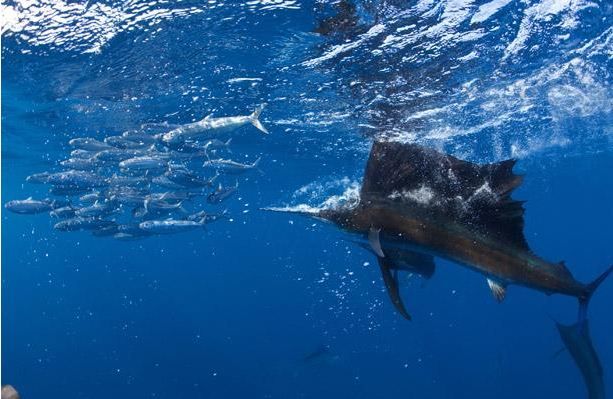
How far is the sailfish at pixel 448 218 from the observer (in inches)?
121

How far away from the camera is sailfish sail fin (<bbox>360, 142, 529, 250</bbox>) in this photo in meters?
3.10

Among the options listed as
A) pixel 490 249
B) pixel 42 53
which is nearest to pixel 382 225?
pixel 490 249

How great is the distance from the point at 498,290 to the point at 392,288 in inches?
35.8

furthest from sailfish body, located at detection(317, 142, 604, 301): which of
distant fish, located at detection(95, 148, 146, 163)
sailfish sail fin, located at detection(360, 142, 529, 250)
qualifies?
distant fish, located at detection(95, 148, 146, 163)

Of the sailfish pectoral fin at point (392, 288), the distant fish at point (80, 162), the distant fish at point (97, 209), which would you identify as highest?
the sailfish pectoral fin at point (392, 288)

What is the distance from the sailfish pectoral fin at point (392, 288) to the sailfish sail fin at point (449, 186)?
0.49 meters

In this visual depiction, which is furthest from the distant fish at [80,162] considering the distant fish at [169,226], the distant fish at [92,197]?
the distant fish at [169,226]

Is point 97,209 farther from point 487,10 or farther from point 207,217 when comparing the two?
point 487,10

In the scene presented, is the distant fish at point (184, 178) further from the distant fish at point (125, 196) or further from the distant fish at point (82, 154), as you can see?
the distant fish at point (82, 154)

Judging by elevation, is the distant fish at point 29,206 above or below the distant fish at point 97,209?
above

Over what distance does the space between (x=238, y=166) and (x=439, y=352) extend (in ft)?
113

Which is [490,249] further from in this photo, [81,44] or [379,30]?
[81,44]

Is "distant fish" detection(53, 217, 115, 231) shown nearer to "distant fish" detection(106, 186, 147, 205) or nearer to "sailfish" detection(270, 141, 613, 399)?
"distant fish" detection(106, 186, 147, 205)

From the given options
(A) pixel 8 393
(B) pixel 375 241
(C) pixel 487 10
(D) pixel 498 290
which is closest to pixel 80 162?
(A) pixel 8 393
